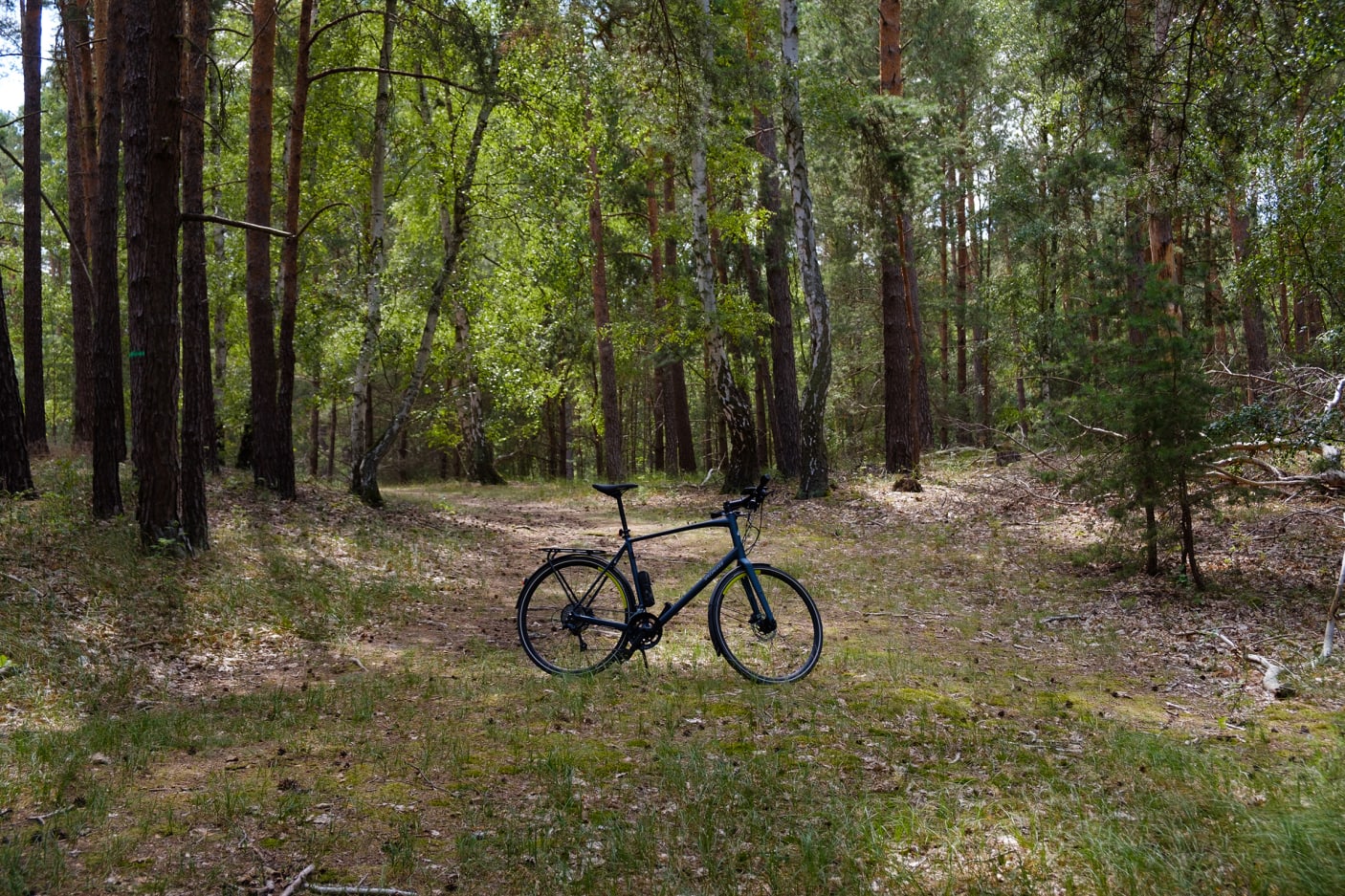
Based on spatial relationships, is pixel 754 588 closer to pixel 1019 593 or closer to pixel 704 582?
pixel 704 582

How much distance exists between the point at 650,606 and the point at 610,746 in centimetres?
139

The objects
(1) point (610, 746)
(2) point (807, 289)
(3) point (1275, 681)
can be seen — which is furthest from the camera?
(2) point (807, 289)

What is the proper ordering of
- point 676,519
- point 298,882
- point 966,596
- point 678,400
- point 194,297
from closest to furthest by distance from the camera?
point 298,882 → point 966,596 → point 194,297 → point 676,519 → point 678,400

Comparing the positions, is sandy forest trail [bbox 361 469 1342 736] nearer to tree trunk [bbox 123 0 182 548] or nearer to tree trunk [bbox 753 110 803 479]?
tree trunk [bbox 123 0 182 548]

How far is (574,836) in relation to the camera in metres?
3.59

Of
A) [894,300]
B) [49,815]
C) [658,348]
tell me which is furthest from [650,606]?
[658,348]

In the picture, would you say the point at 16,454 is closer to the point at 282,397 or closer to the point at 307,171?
the point at 282,397

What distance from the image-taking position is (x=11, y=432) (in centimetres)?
919

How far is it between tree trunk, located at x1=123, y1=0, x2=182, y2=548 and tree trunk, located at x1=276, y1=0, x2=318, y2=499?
14.5ft

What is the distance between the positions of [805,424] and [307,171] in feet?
46.5

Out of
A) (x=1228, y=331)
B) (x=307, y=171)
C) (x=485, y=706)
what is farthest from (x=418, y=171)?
(x=1228, y=331)

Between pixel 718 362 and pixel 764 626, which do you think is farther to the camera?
pixel 718 362

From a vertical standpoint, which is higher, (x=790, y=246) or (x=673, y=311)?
(x=790, y=246)

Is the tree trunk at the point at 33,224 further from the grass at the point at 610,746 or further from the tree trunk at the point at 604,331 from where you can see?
the tree trunk at the point at 604,331
